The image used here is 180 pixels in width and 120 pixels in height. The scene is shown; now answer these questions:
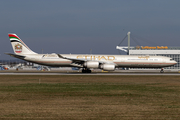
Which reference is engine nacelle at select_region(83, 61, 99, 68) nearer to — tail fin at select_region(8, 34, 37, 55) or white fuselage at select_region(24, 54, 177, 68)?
white fuselage at select_region(24, 54, 177, 68)

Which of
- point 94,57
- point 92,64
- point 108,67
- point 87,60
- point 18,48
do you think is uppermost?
point 18,48

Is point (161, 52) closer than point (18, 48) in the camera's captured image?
No

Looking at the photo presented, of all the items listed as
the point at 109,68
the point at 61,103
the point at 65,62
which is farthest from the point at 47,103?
the point at 65,62

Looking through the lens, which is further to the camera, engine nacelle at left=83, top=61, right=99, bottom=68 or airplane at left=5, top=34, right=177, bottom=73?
airplane at left=5, top=34, right=177, bottom=73

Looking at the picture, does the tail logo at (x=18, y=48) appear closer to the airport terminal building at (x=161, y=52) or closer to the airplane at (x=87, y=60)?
the airplane at (x=87, y=60)

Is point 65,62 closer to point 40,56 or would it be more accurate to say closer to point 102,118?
point 40,56

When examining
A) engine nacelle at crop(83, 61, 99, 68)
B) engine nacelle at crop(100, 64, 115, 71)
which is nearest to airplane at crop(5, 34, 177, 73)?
engine nacelle at crop(83, 61, 99, 68)

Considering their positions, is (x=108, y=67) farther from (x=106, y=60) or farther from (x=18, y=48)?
(x=18, y=48)

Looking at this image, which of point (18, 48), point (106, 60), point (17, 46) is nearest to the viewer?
point (106, 60)

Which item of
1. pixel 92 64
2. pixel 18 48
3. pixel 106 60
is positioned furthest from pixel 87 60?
pixel 18 48

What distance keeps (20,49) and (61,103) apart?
4326 cm

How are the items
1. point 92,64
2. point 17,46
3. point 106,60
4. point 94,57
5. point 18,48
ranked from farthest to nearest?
point 18,48 → point 17,46 → point 94,57 → point 106,60 → point 92,64

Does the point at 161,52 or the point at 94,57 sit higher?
the point at 161,52

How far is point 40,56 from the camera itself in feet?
176
